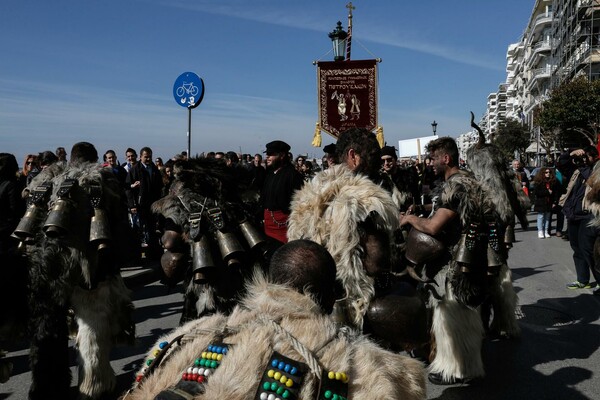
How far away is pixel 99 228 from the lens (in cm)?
386

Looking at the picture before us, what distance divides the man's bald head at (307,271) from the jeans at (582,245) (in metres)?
6.37

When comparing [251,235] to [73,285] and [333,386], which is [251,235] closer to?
[73,285]

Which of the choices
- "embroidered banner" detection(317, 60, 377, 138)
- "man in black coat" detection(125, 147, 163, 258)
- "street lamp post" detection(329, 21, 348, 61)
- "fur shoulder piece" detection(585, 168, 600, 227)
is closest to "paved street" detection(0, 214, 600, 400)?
"fur shoulder piece" detection(585, 168, 600, 227)

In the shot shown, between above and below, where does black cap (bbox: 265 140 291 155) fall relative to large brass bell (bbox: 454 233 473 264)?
above

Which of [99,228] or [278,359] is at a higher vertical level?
[99,228]

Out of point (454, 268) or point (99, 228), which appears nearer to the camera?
point (99, 228)

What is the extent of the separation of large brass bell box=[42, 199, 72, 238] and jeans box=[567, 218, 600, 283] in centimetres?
651

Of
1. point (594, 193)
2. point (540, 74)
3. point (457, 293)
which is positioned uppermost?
point (540, 74)

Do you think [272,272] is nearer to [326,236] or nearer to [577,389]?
[326,236]

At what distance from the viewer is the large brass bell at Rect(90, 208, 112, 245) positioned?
12.6ft

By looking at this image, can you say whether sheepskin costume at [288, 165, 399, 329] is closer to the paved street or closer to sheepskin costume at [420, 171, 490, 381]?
sheepskin costume at [420, 171, 490, 381]

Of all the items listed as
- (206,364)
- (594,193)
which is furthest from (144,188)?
(206,364)

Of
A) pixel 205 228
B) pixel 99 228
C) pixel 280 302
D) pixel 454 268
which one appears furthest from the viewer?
pixel 454 268

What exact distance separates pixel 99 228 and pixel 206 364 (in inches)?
104
